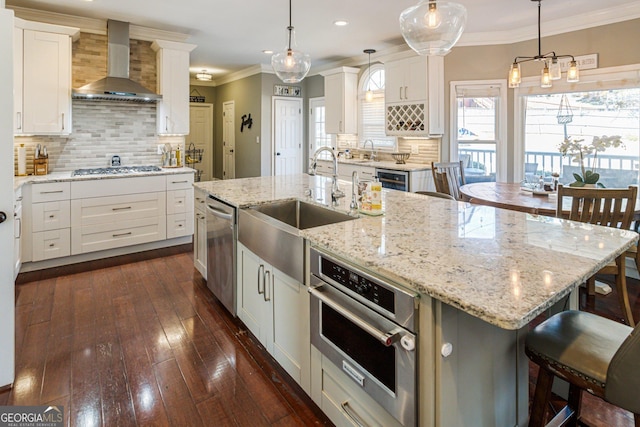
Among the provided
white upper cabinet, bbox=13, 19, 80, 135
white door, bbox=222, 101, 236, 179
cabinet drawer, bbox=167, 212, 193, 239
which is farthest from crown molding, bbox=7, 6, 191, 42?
white door, bbox=222, 101, 236, 179

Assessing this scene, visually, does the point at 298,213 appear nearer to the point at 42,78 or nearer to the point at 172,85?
the point at 172,85

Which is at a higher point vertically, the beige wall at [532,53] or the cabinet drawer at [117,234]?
the beige wall at [532,53]

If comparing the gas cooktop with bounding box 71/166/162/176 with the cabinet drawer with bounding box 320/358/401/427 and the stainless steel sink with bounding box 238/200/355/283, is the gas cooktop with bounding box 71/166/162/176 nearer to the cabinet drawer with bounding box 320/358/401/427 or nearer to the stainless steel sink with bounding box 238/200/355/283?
the stainless steel sink with bounding box 238/200/355/283

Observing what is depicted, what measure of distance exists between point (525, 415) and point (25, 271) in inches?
176

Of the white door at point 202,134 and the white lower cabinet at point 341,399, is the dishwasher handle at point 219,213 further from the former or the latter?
the white door at point 202,134

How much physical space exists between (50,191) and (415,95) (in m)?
4.66

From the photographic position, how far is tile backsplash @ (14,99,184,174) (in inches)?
179

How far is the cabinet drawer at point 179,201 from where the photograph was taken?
4.62 metres

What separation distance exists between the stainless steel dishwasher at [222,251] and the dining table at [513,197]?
218 cm

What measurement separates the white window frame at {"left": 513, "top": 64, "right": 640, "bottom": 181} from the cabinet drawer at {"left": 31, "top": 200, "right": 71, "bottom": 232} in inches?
214

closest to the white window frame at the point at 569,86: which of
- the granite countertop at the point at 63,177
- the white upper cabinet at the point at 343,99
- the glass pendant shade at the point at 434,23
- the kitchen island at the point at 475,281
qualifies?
the white upper cabinet at the point at 343,99

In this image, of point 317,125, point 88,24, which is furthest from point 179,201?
point 317,125

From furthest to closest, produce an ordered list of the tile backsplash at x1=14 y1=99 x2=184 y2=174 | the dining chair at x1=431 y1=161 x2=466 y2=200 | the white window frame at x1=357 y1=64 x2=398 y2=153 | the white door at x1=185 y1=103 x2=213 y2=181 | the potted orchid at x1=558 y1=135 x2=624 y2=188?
the white door at x1=185 y1=103 x2=213 y2=181, the white window frame at x1=357 y1=64 x2=398 y2=153, the tile backsplash at x1=14 y1=99 x2=184 y2=174, the dining chair at x1=431 y1=161 x2=466 y2=200, the potted orchid at x1=558 y1=135 x2=624 y2=188

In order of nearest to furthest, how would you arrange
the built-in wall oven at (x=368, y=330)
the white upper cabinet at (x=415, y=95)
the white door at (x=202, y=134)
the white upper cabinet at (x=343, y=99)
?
the built-in wall oven at (x=368, y=330) → the white upper cabinet at (x=415, y=95) → the white upper cabinet at (x=343, y=99) → the white door at (x=202, y=134)
